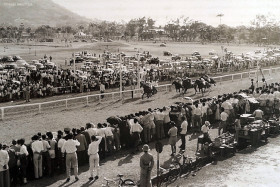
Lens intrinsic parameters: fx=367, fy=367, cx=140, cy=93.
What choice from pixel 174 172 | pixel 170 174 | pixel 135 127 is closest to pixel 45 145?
pixel 135 127

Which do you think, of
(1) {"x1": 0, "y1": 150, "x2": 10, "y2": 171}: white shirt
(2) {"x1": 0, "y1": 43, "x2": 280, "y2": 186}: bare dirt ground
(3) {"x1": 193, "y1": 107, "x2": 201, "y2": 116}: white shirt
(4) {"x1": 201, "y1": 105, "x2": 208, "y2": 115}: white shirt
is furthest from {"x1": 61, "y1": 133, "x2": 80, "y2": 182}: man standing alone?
(4) {"x1": 201, "y1": 105, "x2": 208, "y2": 115}: white shirt

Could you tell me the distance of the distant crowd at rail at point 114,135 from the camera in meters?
11.6

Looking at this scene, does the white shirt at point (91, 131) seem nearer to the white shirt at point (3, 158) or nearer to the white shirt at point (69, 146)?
the white shirt at point (69, 146)

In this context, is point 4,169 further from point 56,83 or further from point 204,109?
point 56,83

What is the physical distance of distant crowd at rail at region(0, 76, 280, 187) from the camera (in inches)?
457

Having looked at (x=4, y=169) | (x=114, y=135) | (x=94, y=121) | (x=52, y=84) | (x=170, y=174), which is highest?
(x=52, y=84)

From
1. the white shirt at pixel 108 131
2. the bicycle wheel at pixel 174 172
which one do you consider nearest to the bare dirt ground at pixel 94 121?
the bicycle wheel at pixel 174 172

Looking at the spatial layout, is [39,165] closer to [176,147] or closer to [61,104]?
[176,147]

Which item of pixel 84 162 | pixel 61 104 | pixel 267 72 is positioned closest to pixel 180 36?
pixel 267 72

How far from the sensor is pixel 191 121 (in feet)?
59.7

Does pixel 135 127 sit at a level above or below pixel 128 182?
above

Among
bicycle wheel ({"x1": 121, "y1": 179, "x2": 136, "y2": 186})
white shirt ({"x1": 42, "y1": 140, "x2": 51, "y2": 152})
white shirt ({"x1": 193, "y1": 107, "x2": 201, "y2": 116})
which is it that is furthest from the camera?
white shirt ({"x1": 193, "y1": 107, "x2": 201, "y2": 116})

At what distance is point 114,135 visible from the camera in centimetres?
1448

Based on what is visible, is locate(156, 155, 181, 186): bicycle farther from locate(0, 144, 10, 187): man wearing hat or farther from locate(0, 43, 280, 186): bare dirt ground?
locate(0, 144, 10, 187): man wearing hat
